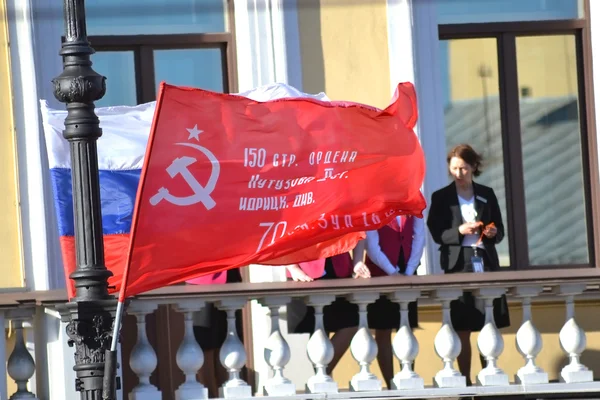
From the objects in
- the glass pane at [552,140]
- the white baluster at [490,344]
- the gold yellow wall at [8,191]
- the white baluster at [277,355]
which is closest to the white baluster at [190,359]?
the white baluster at [277,355]

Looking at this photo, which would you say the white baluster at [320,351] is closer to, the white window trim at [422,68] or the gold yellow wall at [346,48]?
the white window trim at [422,68]

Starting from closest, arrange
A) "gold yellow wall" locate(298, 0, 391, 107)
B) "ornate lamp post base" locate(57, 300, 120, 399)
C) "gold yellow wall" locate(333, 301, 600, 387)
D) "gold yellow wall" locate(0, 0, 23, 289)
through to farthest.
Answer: "ornate lamp post base" locate(57, 300, 120, 399) → "gold yellow wall" locate(333, 301, 600, 387) → "gold yellow wall" locate(0, 0, 23, 289) → "gold yellow wall" locate(298, 0, 391, 107)

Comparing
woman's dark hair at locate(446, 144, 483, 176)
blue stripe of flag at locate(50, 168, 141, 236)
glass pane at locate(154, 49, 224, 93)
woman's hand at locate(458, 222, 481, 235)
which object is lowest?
woman's hand at locate(458, 222, 481, 235)

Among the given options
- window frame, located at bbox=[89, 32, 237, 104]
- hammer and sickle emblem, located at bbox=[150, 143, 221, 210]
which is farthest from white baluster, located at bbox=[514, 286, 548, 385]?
window frame, located at bbox=[89, 32, 237, 104]

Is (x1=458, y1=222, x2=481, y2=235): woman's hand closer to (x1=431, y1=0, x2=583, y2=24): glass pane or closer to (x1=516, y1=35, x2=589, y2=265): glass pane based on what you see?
(x1=516, y1=35, x2=589, y2=265): glass pane

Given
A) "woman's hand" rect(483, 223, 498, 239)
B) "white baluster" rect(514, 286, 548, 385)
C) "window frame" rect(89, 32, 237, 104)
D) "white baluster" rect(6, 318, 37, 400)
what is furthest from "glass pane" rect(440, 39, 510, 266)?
"white baluster" rect(6, 318, 37, 400)

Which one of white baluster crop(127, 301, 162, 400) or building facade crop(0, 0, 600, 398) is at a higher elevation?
building facade crop(0, 0, 600, 398)

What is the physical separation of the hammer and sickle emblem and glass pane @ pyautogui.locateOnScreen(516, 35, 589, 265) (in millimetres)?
4599

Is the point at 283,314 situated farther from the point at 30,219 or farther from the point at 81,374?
the point at 81,374

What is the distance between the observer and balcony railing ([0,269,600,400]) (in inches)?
448

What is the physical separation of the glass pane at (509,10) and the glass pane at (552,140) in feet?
0.63

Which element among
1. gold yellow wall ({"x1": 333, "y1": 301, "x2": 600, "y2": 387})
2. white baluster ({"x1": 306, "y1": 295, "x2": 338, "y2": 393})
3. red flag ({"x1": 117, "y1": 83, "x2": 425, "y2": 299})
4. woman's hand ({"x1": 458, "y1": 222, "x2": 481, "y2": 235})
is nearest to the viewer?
red flag ({"x1": 117, "y1": 83, "x2": 425, "y2": 299})

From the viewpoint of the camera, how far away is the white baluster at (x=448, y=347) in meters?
11.9

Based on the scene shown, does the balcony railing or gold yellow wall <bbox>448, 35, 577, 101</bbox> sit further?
gold yellow wall <bbox>448, 35, 577, 101</bbox>
